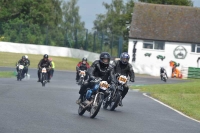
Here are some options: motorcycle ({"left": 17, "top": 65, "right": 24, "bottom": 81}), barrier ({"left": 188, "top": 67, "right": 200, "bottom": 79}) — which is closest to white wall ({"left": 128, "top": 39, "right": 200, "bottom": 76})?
barrier ({"left": 188, "top": 67, "right": 200, "bottom": 79})

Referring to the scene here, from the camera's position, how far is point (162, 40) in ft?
222

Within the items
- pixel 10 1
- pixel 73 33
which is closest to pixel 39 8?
pixel 10 1

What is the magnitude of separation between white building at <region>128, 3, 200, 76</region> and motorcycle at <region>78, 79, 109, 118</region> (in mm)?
50774

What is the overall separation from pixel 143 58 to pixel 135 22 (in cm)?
385

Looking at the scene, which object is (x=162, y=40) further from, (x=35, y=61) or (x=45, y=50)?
(x=35, y=61)

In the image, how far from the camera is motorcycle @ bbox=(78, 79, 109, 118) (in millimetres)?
15688

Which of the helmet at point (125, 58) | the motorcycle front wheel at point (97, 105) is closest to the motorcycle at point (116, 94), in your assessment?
the helmet at point (125, 58)

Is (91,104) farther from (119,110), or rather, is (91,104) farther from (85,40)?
(85,40)

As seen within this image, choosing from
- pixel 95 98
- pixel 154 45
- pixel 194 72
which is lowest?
pixel 194 72

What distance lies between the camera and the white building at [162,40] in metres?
67.2

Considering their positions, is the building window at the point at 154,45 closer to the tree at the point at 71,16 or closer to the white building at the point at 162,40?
the white building at the point at 162,40

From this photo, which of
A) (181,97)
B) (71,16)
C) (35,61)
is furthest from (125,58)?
(71,16)

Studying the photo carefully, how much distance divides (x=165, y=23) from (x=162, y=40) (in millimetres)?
1997

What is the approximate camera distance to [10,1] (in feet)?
→ 284
